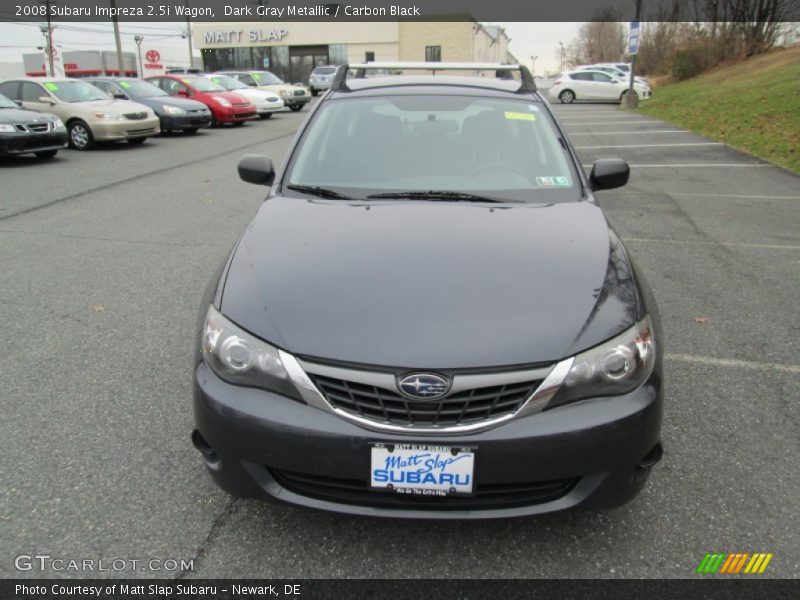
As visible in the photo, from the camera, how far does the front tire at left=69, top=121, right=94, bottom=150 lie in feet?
45.4

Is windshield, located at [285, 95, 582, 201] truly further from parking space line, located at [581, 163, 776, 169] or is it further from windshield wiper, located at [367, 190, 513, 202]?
parking space line, located at [581, 163, 776, 169]

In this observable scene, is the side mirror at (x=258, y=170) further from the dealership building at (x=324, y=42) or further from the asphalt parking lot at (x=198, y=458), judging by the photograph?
the dealership building at (x=324, y=42)

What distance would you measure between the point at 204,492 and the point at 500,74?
12.6ft

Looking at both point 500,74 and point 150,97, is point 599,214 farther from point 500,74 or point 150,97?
point 150,97

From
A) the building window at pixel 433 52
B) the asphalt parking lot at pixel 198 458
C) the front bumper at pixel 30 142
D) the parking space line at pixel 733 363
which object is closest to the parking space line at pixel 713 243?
the asphalt parking lot at pixel 198 458

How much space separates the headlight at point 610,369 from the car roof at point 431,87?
2202 millimetres

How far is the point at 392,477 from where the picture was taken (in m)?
2.06

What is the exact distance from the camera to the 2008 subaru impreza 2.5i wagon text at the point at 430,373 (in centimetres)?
204

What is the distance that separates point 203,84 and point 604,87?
1861cm

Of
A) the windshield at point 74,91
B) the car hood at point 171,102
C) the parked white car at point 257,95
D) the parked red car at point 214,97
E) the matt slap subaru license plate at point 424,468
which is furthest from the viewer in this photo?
the parked white car at point 257,95

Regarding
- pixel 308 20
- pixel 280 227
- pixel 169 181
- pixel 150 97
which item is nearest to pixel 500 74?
pixel 280 227

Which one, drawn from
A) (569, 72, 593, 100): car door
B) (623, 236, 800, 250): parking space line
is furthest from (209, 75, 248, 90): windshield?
(623, 236, 800, 250): parking space line

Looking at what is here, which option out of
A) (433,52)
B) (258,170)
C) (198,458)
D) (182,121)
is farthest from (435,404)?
(433,52)

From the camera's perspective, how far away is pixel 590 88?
99.2ft
